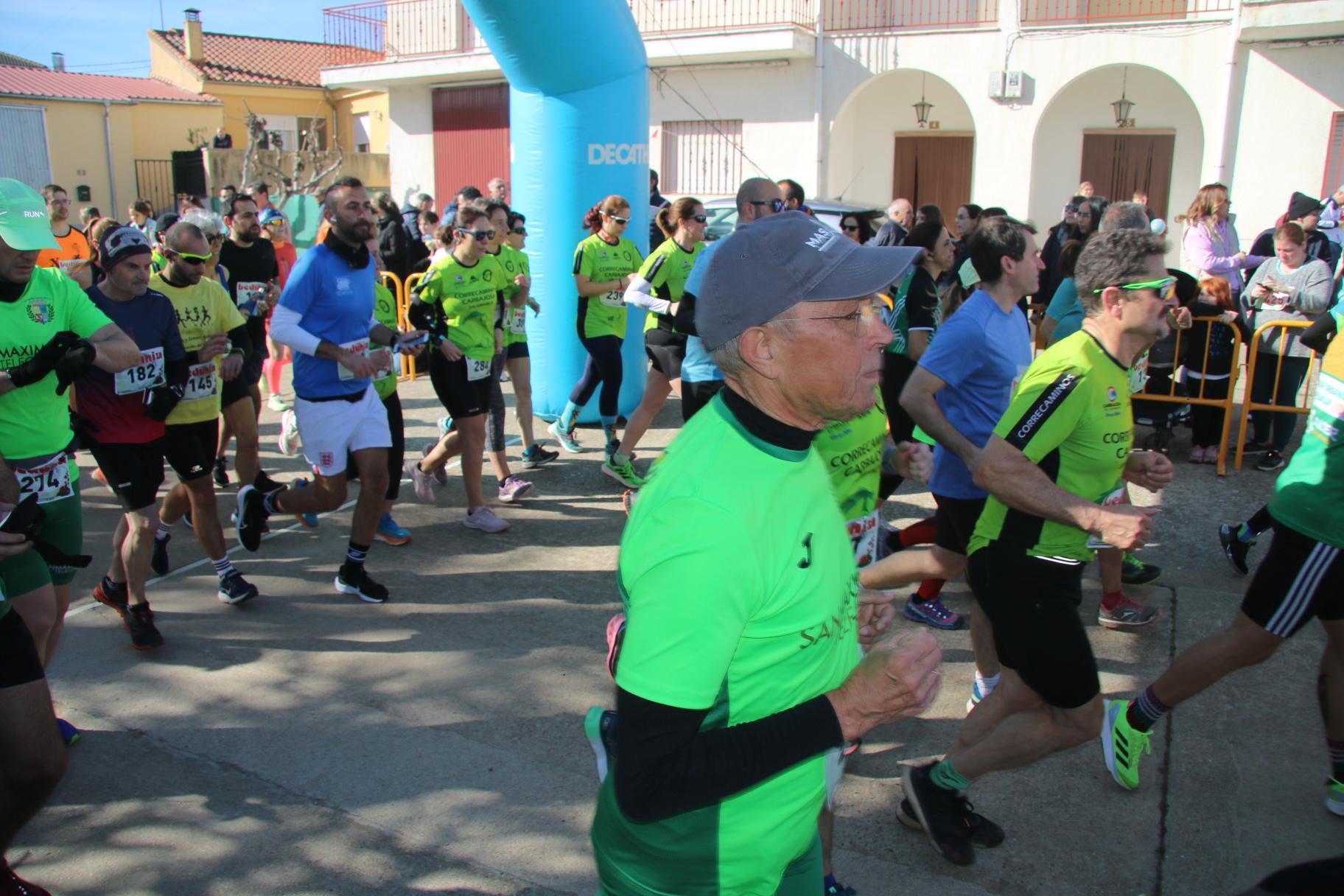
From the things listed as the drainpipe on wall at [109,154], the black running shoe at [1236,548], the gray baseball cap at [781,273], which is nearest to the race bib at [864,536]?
the gray baseball cap at [781,273]

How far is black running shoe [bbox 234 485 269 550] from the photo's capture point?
545cm

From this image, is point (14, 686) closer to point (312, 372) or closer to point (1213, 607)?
point (312, 372)

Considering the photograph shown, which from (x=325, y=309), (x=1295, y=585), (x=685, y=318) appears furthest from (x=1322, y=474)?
(x=325, y=309)

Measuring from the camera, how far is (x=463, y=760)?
152 inches

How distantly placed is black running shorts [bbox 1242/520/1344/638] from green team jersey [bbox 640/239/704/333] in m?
4.39

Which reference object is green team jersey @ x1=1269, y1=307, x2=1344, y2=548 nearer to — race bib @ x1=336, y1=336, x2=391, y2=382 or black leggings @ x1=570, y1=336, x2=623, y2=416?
race bib @ x1=336, y1=336, x2=391, y2=382

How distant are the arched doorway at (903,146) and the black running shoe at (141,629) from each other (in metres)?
17.3

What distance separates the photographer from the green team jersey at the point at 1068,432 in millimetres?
3014

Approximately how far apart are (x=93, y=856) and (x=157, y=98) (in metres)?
37.0

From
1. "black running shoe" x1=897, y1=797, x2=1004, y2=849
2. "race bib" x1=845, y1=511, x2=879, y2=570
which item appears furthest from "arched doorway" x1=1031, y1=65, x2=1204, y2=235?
"black running shoe" x1=897, y1=797, x2=1004, y2=849

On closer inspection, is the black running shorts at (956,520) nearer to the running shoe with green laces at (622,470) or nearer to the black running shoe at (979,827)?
the black running shoe at (979,827)

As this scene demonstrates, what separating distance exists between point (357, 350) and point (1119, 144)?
17.7 m

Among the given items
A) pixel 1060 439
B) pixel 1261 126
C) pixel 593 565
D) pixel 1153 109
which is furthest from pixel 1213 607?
pixel 1153 109

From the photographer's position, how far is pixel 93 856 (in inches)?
129
